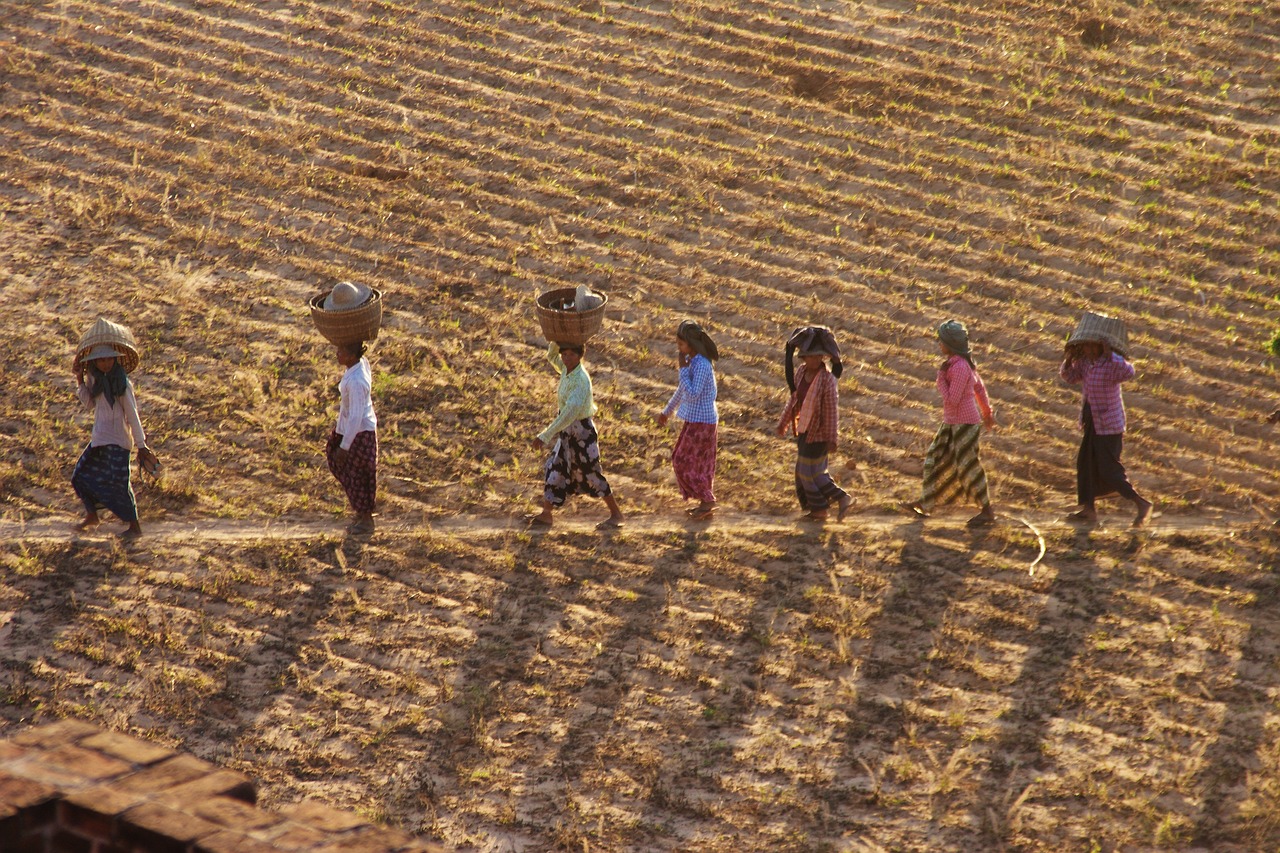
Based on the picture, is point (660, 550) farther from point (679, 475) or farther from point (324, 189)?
point (324, 189)

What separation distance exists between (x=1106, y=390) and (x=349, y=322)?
4.48 meters

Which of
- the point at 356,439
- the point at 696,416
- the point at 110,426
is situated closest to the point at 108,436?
the point at 110,426

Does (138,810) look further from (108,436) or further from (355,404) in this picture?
(108,436)

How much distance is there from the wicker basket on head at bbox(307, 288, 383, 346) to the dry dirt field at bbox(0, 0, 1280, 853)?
3.70 ft

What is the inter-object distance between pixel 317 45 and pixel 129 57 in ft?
5.85

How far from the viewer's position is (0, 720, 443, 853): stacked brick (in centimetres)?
331

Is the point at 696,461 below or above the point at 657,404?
below

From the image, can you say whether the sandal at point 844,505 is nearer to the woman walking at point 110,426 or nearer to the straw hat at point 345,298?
the straw hat at point 345,298

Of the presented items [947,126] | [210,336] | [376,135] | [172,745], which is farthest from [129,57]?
[172,745]

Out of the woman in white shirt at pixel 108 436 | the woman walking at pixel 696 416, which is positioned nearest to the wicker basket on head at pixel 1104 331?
the woman walking at pixel 696 416

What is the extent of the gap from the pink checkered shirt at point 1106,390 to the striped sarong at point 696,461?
228cm

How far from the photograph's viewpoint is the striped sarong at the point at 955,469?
7.81m

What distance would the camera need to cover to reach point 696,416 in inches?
305

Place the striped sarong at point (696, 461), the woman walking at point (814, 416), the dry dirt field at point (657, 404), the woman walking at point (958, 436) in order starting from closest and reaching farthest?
the dry dirt field at point (657, 404) → the woman walking at point (814, 416) → the woman walking at point (958, 436) → the striped sarong at point (696, 461)
